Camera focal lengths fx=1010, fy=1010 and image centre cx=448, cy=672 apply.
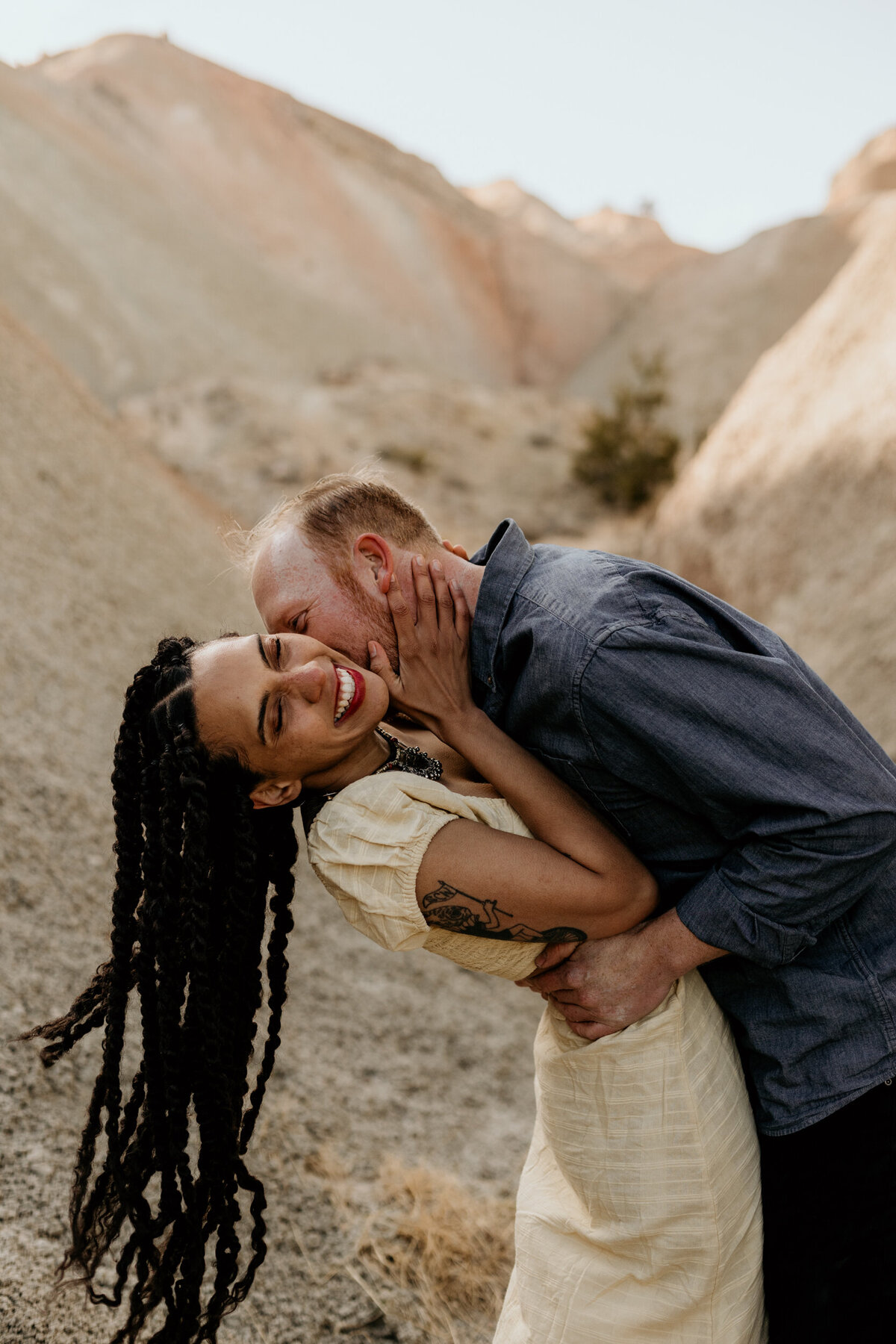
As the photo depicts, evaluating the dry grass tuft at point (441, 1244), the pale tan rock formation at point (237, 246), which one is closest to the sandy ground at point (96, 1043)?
the dry grass tuft at point (441, 1244)

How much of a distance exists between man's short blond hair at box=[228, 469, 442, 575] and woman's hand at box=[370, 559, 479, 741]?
11cm

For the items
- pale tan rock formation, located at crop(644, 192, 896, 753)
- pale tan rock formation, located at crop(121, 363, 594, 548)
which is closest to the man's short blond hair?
pale tan rock formation, located at crop(644, 192, 896, 753)

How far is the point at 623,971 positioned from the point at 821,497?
7.55 m

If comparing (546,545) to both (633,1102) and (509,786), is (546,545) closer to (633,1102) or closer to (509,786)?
(509,786)

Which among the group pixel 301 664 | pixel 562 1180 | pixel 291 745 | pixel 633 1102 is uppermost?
pixel 301 664

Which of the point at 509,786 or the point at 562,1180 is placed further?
the point at 562,1180

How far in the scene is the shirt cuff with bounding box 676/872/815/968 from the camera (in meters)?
1.66

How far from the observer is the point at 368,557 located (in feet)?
6.77

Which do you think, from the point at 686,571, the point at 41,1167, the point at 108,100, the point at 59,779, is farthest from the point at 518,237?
the point at 41,1167

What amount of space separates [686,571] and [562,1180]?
28.2 feet

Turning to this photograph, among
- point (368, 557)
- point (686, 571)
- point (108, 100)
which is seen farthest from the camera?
point (108, 100)

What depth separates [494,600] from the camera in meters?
1.91

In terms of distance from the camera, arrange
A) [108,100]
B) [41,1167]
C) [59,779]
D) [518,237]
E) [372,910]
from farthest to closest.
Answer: [518,237] → [108,100] → [59,779] → [41,1167] → [372,910]

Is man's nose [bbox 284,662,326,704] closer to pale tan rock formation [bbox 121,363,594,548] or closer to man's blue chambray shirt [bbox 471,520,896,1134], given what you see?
man's blue chambray shirt [bbox 471,520,896,1134]
